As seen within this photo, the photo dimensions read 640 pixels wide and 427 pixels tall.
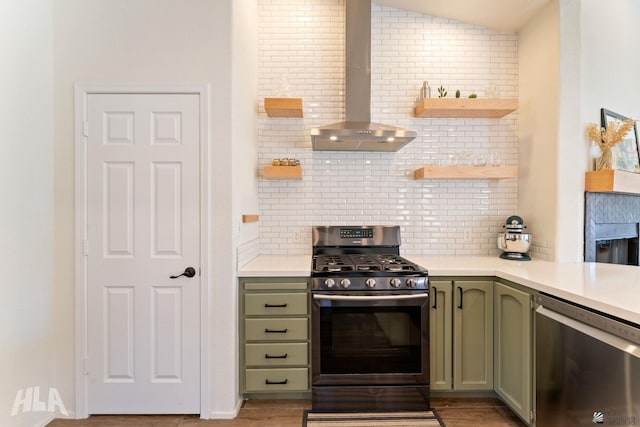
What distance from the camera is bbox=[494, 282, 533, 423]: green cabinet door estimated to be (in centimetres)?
200

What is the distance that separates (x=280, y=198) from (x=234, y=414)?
1738 millimetres

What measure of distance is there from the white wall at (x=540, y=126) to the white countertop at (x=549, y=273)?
40cm

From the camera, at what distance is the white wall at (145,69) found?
2.23 m

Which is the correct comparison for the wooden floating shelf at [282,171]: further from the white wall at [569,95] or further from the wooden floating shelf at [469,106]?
the white wall at [569,95]

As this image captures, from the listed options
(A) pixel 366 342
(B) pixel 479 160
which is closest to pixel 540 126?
(B) pixel 479 160

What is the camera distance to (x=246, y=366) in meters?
2.34

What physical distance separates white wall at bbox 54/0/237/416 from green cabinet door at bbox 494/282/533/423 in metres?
1.83

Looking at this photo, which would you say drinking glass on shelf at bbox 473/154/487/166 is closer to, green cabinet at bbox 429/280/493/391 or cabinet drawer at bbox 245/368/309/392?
green cabinet at bbox 429/280/493/391

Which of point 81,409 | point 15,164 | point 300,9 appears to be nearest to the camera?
point 15,164

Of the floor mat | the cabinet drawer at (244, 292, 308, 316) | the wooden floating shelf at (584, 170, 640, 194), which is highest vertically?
the wooden floating shelf at (584, 170, 640, 194)

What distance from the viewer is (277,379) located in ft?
7.65

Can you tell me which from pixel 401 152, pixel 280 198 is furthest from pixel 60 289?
pixel 401 152

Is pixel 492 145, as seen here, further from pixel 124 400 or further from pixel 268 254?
pixel 124 400

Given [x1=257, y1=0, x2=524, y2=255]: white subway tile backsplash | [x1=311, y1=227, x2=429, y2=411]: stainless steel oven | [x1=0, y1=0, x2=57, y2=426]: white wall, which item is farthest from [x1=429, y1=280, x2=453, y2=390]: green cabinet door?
[x1=0, y1=0, x2=57, y2=426]: white wall
